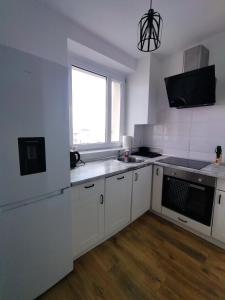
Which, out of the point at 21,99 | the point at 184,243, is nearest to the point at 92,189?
the point at 21,99

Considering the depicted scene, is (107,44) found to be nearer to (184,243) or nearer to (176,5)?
(176,5)

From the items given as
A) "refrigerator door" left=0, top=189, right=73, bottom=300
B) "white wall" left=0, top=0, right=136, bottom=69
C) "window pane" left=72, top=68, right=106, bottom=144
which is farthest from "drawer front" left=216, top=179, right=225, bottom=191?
"white wall" left=0, top=0, right=136, bottom=69

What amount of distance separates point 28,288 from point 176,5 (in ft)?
8.70

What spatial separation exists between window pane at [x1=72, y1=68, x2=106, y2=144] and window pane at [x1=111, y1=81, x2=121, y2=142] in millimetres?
237

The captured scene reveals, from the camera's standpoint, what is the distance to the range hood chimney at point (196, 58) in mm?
1926

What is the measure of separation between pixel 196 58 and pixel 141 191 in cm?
189

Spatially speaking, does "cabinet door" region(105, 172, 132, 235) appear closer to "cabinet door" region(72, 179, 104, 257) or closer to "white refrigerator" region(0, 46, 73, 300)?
"cabinet door" region(72, 179, 104, 257)

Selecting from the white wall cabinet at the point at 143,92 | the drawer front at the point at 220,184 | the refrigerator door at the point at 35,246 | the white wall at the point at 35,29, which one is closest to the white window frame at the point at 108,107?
the white wall cabinet at the point at 143,92

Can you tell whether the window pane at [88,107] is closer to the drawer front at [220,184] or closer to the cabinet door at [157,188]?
the cabinet door at [157,188]

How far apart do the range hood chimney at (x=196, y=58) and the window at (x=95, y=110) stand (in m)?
1.07

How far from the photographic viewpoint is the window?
6.91 ft

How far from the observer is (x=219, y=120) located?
202cm

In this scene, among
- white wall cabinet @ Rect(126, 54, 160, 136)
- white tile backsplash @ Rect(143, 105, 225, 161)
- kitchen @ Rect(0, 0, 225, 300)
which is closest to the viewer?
kitchen @ Rect(0, 0, 225, 300)

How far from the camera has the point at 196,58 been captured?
1947 mm
